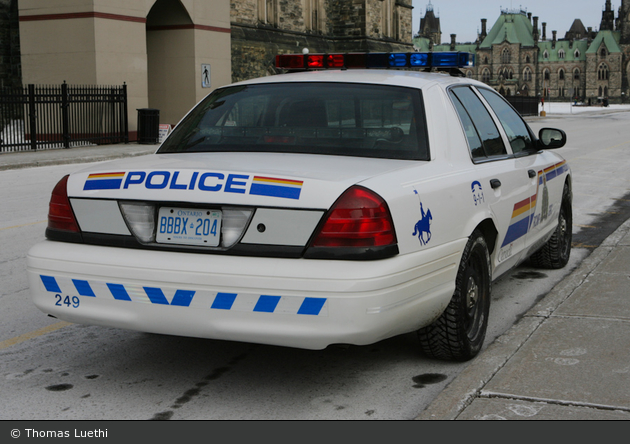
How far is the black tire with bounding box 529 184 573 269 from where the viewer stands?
6938 millimetres

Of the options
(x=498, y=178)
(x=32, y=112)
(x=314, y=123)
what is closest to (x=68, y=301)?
(x=314, y=123)

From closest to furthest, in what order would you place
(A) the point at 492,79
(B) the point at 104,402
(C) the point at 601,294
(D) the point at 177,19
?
1. (B) the point at 104,402
2. (C) the point at 601,294
3. (D) the point at 177,19
4. (A) the point at 492,79

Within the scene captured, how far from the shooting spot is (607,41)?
174 meters

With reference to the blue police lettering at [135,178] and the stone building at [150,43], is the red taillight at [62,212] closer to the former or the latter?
the blue police lettering at [135,178]

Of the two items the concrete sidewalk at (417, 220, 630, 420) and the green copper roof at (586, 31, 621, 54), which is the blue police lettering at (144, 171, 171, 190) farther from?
the green copper roof at (586, 31, 621, 54)

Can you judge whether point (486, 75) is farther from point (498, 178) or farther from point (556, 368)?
point (556, 368)

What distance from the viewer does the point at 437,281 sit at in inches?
160

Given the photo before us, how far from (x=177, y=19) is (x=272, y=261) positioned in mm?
28232

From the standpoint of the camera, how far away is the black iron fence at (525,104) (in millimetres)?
66438

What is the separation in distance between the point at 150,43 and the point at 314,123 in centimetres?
2799

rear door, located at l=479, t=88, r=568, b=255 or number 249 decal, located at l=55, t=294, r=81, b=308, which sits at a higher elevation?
rear door, located at l=479, t=88, r=568, b=255

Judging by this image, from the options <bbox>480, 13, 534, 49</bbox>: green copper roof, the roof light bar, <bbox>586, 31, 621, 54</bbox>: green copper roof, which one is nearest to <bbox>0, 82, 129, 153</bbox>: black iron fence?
the roof light bar

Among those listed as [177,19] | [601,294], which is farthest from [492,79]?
[601,294]
